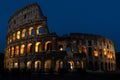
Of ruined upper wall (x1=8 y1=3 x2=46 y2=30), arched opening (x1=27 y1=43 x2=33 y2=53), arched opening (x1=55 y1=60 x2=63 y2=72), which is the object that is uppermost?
ruined upper wall (x1=8 y1=3 x2=46 y2=30)

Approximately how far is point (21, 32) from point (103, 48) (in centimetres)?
1879

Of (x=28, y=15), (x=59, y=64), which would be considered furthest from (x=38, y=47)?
(x=28, y=15)

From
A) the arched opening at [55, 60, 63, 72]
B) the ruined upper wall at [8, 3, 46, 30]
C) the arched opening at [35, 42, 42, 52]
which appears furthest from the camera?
the ruined upper wall at [8, 3, 46, 30]

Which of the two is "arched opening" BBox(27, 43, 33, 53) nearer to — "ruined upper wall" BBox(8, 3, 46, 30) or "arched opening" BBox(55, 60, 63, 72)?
"ruined upper wall" BBox(8, 3, 46, 30)

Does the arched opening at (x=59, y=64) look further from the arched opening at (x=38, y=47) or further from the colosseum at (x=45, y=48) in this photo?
the arched opening at (x=38, y=47)

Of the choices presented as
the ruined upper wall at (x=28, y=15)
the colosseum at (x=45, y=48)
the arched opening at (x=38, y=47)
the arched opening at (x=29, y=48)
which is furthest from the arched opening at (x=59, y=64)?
the ruined upper wall at (x=28, y=15)

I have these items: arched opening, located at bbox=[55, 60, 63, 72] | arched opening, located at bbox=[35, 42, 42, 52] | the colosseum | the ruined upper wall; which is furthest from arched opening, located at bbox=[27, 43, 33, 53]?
arched opening, located at bbox=[55, 60, 63, 72]

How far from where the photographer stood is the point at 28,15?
3994 cm

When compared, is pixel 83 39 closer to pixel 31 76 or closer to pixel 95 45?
pixel 95 45

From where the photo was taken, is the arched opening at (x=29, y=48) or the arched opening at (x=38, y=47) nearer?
the arched opening at (x=38, y=47)

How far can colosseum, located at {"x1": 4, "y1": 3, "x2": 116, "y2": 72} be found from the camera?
33156mm

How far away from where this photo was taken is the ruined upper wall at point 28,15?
38062 mm

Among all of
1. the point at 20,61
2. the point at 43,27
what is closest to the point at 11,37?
the point at 20,61

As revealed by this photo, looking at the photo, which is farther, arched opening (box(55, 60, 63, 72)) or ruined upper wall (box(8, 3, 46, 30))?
ruined upper wall (box(8, 3, 46, 30))
